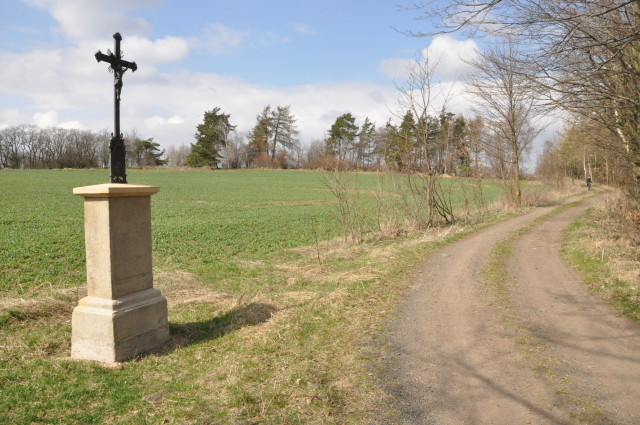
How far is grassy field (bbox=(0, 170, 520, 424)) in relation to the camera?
160 inches

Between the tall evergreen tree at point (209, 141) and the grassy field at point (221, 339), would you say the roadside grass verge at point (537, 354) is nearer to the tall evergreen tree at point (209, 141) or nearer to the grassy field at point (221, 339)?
the grassy field at point (221, 339)

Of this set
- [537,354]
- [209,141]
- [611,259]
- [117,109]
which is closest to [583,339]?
[537,354]

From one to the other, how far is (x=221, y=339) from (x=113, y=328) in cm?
138

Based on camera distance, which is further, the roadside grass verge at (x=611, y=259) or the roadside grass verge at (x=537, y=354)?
the roadside grass verge at (x=611, y=259)

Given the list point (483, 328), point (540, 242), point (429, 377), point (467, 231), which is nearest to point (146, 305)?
point (429, 377)

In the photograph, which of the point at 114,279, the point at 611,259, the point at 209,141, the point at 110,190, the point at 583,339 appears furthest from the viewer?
the point at 209,141

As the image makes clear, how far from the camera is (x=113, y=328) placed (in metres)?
5.27

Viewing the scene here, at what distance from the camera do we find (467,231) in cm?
1595

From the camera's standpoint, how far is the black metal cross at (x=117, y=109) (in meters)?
5.79

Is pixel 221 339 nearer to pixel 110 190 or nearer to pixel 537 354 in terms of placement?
pixel 110 190

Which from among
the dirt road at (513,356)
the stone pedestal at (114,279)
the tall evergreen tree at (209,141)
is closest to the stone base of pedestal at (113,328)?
the stone pedestal at (114,279)

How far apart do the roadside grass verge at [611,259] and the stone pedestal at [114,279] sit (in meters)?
6.68

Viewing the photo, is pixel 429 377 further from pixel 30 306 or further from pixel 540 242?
pixel 540 242

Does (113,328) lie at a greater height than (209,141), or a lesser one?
lesser
